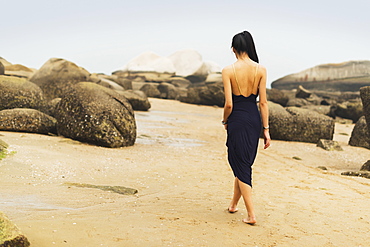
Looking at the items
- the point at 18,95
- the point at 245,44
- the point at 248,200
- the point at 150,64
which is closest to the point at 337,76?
the point at 150,64

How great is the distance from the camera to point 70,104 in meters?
10.4

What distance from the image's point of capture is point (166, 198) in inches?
222

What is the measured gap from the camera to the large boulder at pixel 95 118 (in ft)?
32.7

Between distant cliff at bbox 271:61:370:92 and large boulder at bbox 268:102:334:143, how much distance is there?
1544 inches

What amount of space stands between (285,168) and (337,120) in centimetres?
1597

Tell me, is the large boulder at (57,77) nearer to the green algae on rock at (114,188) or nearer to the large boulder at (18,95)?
the large boulder at (18,95)

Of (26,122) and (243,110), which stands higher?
(243,110)

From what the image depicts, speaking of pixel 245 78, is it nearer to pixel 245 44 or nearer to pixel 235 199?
pixel 245 44

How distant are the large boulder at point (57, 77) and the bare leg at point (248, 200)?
13.8m

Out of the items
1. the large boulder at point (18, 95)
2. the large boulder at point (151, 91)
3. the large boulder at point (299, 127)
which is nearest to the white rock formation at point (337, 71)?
the large boulder at point (151, 91)

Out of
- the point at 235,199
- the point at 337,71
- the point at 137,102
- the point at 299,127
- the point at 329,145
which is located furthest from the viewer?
the point at 337,71

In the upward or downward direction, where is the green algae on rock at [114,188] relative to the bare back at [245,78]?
downward

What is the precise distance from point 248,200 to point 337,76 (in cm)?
5281

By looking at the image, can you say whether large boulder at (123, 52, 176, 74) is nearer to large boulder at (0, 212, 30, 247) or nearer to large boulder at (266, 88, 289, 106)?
large boulder at (266, 88, 289, 106)
